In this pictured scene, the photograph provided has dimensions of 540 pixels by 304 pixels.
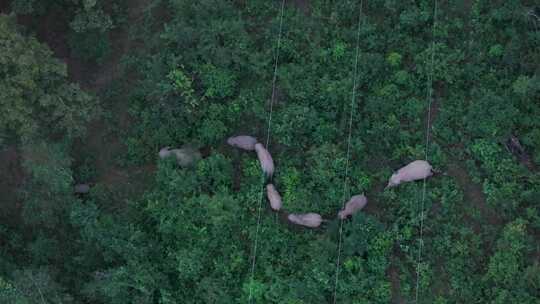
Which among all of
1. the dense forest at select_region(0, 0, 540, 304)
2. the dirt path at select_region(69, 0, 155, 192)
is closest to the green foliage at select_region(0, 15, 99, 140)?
the dense forest at select_region(0, 0, 540, 304)

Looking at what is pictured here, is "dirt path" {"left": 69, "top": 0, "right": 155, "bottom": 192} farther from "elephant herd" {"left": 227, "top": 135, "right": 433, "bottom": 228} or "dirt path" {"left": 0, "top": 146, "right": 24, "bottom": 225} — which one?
"elephant herd" {"left": 227, "top": 135, "right": 433, "bottom": 228}

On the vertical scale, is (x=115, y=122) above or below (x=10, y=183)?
above

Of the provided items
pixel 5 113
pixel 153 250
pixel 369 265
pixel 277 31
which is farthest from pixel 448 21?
pixel 5 113

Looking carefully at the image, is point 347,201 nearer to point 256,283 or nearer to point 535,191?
point 256,283

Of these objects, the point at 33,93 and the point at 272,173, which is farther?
the point at 272,173

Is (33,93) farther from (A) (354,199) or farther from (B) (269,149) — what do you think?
(A) (354,199)

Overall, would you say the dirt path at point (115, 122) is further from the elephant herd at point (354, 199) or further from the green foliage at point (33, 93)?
the elephant herd at point (354, 199)

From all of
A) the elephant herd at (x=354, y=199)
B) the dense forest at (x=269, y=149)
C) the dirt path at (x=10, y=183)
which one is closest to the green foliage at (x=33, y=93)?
the dense forest at (x=269, y=149)

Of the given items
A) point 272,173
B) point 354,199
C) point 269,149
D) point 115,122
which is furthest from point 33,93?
point 354,199

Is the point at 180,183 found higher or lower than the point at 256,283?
higher
